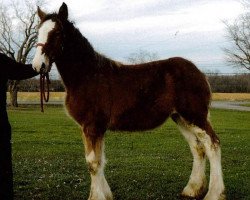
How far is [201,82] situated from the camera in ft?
24.3

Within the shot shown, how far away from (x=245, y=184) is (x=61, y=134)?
39.5ft

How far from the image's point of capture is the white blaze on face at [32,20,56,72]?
A: 618 cm

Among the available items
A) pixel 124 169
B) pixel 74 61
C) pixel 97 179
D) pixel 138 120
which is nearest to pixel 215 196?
pixel 138 120

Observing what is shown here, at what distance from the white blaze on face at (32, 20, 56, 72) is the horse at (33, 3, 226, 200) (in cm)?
2

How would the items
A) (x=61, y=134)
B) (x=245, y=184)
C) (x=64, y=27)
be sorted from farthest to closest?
(x=61, y=134) < (x=245, y=184) < (x=64, y=27)

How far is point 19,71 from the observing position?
649 centimetres

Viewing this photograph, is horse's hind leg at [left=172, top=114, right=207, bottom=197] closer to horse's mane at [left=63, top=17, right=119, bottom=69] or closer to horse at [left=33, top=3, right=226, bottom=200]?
horse at [left=33, top=3, right=226, bottom=200]

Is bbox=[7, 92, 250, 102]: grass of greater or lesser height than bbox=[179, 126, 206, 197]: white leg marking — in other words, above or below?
below

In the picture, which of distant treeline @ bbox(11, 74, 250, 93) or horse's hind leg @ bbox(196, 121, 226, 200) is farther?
distant treeline @ bbox(11, 74, 250, 93)

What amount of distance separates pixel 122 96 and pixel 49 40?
145 centimetres

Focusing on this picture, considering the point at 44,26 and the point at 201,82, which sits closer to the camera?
the point at 44,26

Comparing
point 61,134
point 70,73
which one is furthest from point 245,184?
point 61,134

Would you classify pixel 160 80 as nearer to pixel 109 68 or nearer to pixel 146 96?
pixel 146 96

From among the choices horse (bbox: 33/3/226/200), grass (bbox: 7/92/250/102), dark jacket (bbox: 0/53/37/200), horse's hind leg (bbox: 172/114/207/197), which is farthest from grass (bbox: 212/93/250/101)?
dark jacket (bbox: 0/53/37/200)
